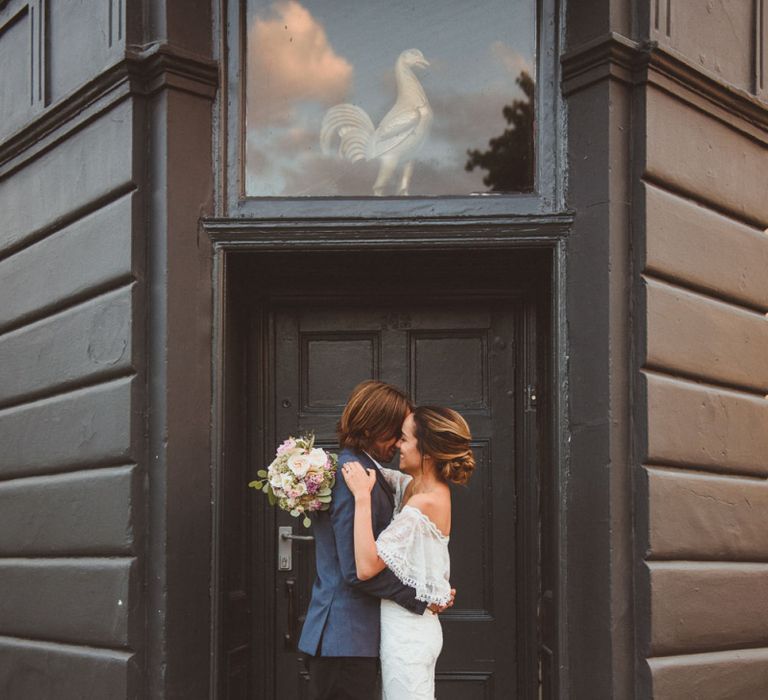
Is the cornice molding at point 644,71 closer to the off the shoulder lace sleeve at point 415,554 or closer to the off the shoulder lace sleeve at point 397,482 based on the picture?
the off the shoulder lace sleeve at point 397,482

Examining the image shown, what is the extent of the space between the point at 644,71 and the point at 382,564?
2535 mm

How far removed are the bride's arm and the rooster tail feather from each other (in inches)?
67.4

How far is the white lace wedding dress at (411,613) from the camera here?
158 inches

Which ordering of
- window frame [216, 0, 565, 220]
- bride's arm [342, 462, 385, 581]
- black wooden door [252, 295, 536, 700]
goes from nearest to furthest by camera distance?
bride's arm [342, 462, 385, 581] → window frame [216, 0, 565, 220] → black wooden door [252, 295, 536, 700]

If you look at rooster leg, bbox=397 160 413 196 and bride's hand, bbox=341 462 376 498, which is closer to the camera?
bride's hand, bbox=341 462 376 498

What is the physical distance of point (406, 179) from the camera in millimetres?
4969

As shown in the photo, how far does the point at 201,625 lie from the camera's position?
461 cm

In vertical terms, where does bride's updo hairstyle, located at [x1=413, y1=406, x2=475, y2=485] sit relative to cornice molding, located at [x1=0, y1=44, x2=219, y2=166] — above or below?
below

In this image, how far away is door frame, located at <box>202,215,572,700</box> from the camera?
461 cm

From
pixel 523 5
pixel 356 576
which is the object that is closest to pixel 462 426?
A: pixel 356 576

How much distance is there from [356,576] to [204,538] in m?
0.95

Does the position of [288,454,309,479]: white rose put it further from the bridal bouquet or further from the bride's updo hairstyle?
the bride's updo hairstyle

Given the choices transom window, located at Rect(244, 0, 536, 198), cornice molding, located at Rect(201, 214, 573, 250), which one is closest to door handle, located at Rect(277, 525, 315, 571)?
cornice molding, located at Rect(201, 214, 573, 250)

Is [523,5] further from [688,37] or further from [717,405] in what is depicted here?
[717,405]
